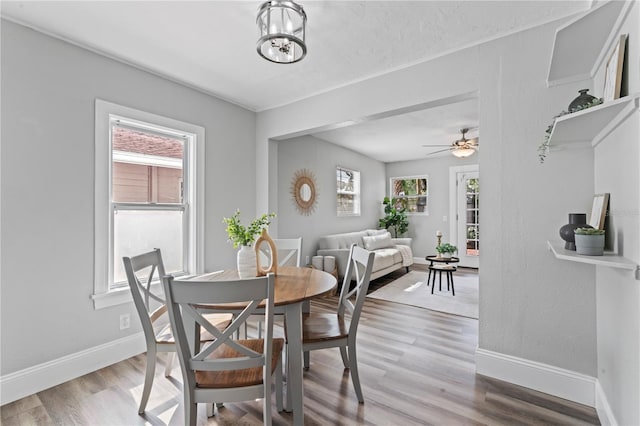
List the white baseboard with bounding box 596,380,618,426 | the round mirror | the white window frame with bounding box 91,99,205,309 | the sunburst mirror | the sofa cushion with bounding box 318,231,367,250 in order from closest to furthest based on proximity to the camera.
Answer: the white baseboard with bounding box 596,380,618,426
the white window frame with bounding box 91,99,205,309
the sunburst mirror
the round mirror
the sofa cushion with bounding box 318,231,367,250

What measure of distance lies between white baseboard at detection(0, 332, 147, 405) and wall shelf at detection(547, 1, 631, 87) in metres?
3.77

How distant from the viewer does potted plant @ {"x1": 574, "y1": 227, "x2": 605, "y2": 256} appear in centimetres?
147

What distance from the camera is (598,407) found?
1781 millimetres

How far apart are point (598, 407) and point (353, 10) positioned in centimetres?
294

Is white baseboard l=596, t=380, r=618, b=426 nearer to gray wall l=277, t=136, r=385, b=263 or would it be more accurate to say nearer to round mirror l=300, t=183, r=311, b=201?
gray wall l=277, t=136, r=385, b=263

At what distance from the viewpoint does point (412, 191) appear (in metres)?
7.45

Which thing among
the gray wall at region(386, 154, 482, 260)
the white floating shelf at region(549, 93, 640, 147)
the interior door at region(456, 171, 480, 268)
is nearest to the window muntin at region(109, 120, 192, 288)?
the white floating shelf at region(549, 93, 640, 147)

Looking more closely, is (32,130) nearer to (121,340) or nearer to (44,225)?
(44,225)

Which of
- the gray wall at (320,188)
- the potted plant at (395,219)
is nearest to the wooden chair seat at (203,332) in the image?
the gray wall at (320,188)

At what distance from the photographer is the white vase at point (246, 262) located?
2037 mm

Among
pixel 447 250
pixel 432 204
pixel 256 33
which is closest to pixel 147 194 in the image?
pixel 256 33

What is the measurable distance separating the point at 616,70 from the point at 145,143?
3402mm

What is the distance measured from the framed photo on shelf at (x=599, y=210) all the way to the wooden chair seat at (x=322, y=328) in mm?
1591

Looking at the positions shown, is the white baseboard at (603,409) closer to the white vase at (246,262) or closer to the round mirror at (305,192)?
the white vase at (246,262)
